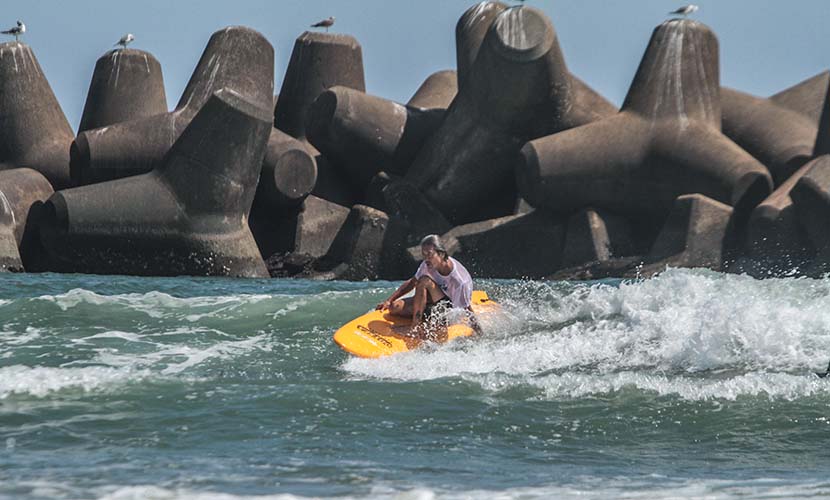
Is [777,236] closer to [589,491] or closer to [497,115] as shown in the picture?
[497,115]

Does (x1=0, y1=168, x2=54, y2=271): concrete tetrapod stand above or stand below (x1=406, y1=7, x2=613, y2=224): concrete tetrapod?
below

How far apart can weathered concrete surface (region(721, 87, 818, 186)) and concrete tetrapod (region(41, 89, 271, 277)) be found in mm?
7865

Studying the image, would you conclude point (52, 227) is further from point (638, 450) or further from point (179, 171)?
point (638, 450)

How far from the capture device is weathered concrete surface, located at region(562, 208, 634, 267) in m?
18.1

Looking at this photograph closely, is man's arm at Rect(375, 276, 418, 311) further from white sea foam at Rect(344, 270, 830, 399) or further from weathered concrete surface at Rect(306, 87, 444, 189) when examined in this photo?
weathered concrete surface at Rect(306, 87, 444, 189)

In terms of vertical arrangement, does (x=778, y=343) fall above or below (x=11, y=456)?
above

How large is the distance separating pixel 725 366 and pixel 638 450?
9.01ft

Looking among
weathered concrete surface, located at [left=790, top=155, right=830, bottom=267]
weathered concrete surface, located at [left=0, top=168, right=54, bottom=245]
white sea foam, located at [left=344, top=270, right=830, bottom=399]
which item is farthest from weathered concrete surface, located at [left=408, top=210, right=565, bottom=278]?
white sea foam, located at [left=344, top=270, right=830, bottom=399]

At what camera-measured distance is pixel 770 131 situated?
794 inches

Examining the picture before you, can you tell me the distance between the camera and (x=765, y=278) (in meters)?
16.2

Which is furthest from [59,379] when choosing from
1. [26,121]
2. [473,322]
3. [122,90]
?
[122,90]

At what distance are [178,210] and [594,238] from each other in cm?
601

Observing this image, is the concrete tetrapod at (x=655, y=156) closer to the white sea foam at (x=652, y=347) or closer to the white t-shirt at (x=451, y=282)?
the white sea foam at (x=652, y=347)

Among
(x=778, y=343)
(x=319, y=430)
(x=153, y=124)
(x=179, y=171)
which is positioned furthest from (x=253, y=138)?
(x=319, y=430)
